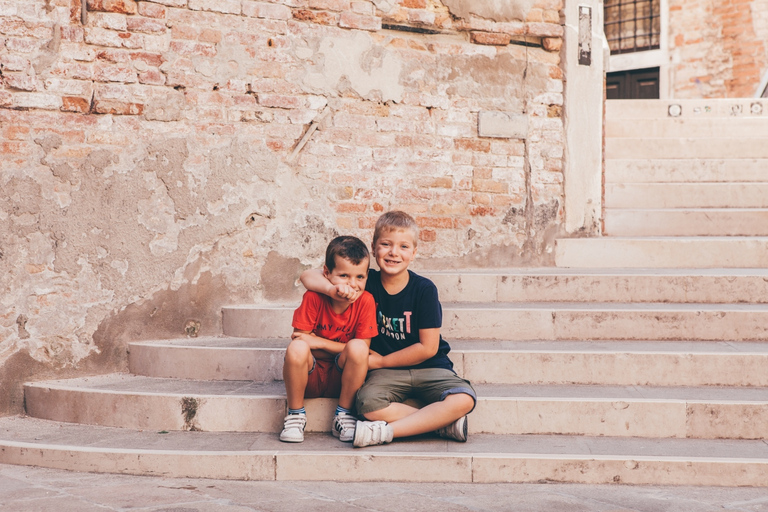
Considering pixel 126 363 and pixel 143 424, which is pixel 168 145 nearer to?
pixel 126 363

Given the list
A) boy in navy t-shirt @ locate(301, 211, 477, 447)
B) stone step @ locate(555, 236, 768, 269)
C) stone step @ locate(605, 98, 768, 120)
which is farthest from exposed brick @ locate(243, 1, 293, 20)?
stone step @ locate(605, 98, 768, 120)

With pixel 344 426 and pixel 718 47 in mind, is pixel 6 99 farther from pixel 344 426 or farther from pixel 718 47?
pixel 718 47

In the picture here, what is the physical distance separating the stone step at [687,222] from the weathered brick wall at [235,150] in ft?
2.19

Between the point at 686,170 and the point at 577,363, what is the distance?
10.8ft

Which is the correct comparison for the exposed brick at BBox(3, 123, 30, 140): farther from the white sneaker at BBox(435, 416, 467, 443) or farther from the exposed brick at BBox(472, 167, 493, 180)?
the exposed brick at BBox(472, 167, 493, 180)

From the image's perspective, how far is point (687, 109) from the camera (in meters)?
8.12

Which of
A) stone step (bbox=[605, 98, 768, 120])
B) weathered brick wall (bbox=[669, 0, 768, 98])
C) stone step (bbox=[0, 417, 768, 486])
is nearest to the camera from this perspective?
stone step (bbox=[0, 417, 768, 486])

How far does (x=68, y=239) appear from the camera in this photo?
409 cm

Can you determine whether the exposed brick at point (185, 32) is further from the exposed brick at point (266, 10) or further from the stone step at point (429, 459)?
the stone step at point (429, 459)

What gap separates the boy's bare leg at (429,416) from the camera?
10.3 feet

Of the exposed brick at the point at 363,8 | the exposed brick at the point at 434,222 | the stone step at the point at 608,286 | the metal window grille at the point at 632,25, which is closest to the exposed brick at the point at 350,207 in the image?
the exposed brick at the point at 434,222

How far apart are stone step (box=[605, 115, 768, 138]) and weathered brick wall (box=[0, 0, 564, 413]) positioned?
6.85ft

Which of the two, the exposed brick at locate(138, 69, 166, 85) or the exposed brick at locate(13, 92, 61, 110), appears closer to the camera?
the exposed brick at locate(13, 92, 61, 110)

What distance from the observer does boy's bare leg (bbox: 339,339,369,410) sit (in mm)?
3199
